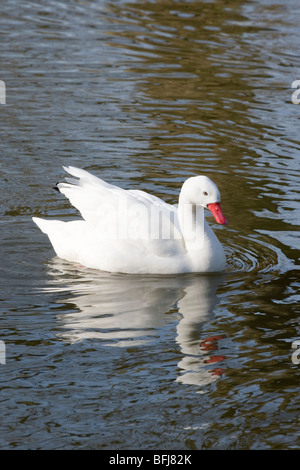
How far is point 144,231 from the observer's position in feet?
29.7

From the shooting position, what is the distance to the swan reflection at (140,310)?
7.65m

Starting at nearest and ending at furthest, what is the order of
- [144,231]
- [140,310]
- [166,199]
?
[140,310], [144,231], [166,199]

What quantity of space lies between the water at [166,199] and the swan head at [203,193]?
0.75 meters

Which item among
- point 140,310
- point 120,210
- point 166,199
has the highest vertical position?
point 120,210

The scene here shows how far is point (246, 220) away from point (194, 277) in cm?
162

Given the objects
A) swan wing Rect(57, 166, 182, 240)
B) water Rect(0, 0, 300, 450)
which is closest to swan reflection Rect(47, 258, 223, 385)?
water Rect(0, 0, 300, 450)

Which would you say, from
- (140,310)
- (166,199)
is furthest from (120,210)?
(166,199)

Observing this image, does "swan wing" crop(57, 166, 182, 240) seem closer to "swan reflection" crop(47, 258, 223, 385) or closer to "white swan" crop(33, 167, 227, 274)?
"white swan" crop(33, 167, 227, 274)

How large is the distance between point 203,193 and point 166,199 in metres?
2.12

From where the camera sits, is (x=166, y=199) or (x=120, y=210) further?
(x=166, y=199)

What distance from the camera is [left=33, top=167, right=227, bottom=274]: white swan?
29.8 ft

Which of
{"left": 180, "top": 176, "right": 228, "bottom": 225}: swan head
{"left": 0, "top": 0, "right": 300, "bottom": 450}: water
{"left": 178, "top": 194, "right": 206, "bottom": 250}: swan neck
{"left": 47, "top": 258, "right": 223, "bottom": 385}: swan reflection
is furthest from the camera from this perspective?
{"left": 178, "top": 194, "right": 206, "bottom": 250}: swan neck

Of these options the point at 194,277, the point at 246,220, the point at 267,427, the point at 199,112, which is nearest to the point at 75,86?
the point at 199,112

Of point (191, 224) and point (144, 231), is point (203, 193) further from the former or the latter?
point (144, 231)
